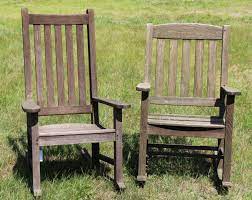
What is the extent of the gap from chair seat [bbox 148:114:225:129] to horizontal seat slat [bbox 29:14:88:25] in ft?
3.87

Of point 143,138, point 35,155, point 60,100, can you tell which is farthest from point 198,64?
point 35,155

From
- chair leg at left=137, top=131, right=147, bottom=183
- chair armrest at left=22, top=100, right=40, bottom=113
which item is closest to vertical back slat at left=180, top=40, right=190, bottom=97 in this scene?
chair leg at left=137, top=131, right=147, bottom=183

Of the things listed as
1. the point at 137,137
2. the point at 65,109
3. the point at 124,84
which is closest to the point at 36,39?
the point at 65,109

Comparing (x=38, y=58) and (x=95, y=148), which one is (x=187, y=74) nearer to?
(x=95, y=148)

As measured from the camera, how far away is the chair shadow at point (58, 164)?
469 cm

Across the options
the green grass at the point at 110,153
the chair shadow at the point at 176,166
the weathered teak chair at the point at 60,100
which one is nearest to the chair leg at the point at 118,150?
the weathered teak chair at the point at 60,100

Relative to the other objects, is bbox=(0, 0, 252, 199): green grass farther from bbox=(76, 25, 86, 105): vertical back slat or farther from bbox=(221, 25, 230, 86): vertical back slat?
bbox=(221, 25, 230, 86): vertical back slat

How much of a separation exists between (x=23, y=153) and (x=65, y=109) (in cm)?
74

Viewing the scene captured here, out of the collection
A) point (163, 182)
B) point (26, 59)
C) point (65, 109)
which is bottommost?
point (163, 182)

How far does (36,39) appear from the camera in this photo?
15.6ft

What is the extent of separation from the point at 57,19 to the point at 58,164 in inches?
57.0

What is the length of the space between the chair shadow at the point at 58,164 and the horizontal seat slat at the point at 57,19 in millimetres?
1360

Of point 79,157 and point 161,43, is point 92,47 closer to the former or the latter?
point 161,43

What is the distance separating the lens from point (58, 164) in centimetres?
498
